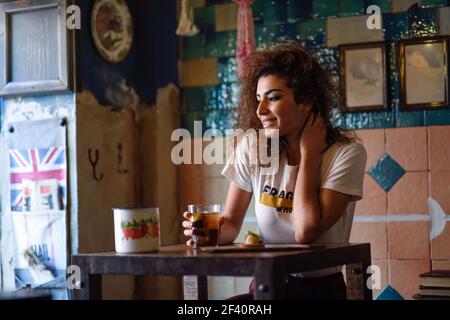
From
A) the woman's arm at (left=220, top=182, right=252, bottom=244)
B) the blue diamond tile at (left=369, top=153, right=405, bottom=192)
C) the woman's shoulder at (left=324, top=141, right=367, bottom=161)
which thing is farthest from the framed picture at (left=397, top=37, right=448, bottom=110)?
the woman's arm at (left=220, top=182, right=252, bottom=244)

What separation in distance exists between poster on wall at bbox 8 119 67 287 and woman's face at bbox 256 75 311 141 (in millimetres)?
1051

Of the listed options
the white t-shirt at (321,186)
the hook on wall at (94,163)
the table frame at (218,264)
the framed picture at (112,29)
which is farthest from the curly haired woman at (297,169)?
the framed picture at (112,29)

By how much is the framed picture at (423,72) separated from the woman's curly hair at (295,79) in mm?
694

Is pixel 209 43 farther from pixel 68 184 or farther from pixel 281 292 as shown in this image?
pixel 281 292

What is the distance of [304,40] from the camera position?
3428mm

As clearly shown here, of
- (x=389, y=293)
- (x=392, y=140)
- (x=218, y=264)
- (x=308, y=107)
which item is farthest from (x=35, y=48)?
(x=389, y=293)

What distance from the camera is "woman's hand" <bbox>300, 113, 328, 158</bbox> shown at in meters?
2.35

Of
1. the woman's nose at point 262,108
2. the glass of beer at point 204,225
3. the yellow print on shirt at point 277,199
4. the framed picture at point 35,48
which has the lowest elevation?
the glass of beer at point 204,225

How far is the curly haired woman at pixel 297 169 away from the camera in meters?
2.27

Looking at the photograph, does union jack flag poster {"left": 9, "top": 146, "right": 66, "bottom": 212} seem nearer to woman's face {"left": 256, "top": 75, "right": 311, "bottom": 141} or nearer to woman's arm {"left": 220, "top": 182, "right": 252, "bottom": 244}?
woman's arm {"left": 220, "top": 182, "right": 252, "bottom": 244}

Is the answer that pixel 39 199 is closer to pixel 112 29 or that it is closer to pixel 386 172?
pixel 112 29

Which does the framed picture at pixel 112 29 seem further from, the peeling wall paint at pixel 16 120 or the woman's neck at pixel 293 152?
the woman's neck at pixel 293 152

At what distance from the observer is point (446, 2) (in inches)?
126

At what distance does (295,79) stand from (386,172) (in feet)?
3.09
